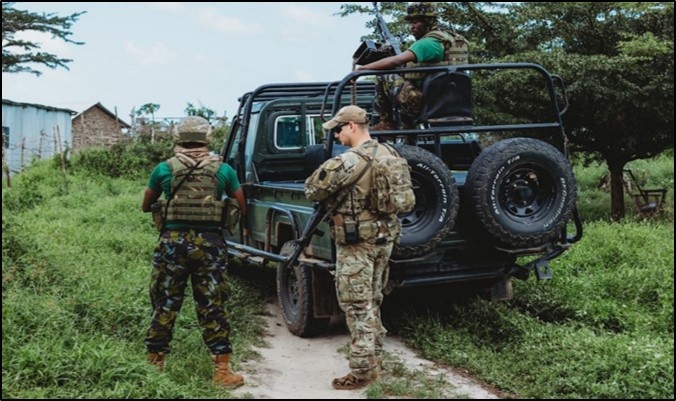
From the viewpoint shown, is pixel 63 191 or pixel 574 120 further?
pixel 63 191

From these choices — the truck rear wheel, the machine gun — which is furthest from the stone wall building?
the machine gun

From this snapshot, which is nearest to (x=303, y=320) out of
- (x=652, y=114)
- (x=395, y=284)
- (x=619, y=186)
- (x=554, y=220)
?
(x=395, y=284)

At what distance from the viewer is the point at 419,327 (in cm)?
607

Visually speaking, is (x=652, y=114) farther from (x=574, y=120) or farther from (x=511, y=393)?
(x=511, y=393)

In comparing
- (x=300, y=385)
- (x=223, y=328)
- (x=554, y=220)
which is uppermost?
(x=554, y=220)

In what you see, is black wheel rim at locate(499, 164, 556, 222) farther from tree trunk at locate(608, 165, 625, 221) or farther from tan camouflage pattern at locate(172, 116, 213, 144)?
tree trunk at locate(608, 165, 625, 221)

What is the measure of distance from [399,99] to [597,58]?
642 cm

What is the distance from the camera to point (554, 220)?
5.68 metres

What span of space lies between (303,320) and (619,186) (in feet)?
28.1

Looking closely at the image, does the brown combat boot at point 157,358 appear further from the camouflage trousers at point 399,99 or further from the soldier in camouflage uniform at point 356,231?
the camouflage trousers at point 399,99

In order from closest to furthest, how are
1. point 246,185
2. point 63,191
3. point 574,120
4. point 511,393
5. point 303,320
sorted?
point 511,393 < point 303,320 < point 246,185 < point 574,120 < point 63,191

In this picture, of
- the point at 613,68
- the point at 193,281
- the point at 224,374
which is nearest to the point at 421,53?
the point at 193,281

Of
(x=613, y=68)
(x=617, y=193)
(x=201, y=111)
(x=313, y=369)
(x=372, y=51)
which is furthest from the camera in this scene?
(x=201, y=111)

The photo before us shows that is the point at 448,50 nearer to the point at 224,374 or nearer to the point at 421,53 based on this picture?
the point at 421,53
